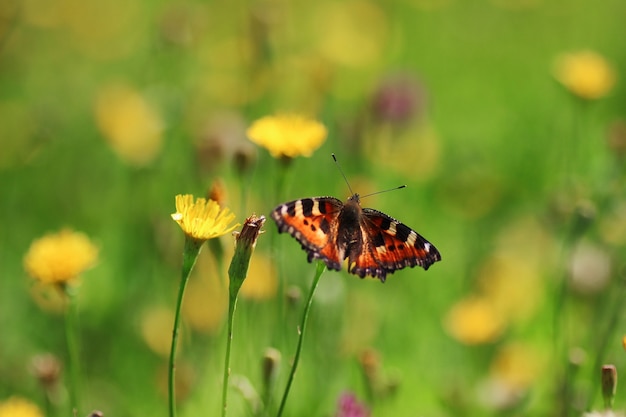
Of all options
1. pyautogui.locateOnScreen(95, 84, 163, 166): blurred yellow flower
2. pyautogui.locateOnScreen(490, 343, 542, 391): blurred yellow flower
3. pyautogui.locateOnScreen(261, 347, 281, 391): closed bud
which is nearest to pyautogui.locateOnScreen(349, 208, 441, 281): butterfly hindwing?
pyautogui.locateOnScreen(261, 347, 281, 391): closed bud

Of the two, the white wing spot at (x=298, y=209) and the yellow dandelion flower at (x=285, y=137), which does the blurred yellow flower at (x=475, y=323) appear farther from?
the white wing spot at (x=298, y=209)

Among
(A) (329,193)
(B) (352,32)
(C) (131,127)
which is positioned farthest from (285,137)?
(B) (352,32)

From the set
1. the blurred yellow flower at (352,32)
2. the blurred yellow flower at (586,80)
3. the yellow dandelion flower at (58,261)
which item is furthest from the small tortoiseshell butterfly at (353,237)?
the blurred yellow flower at (352,32)

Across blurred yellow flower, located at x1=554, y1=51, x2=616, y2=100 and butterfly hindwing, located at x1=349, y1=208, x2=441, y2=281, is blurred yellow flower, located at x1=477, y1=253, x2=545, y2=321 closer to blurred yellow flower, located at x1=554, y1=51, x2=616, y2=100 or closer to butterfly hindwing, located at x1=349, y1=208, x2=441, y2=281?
blurred yellow flower, located at x1=554, y1=51, x2=616, y2=100

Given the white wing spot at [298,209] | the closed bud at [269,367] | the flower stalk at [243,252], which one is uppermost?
the white wing spot at [298,209]

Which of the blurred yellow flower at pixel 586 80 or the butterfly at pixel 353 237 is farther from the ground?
the butterfly at pixel 353 237

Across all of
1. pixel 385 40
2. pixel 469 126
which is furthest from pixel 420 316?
pixel 385 40

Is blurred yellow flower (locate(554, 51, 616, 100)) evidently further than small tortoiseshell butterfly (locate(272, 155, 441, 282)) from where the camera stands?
Yes
